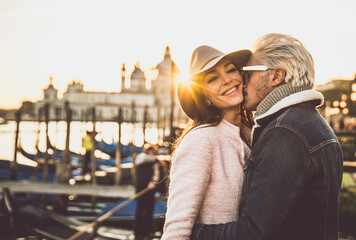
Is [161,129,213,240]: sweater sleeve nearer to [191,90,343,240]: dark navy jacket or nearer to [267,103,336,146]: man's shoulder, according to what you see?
[191,90,343,240]: dark navy jacket

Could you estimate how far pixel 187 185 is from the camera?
146 centimetres

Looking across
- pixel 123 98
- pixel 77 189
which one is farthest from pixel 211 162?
pixel 123 98

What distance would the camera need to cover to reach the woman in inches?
57.3

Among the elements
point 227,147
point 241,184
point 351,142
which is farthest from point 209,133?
point 351,142

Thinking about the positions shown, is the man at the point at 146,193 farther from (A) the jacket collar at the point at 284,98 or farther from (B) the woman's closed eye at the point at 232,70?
(A) the jacket collar at the point at 284,98

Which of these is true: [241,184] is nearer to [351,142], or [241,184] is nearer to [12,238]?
[12,238]

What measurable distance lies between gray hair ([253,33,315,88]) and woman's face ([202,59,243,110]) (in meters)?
0.28

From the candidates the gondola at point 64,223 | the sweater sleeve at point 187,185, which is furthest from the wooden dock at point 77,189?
the sweater sleeve at point 187,185

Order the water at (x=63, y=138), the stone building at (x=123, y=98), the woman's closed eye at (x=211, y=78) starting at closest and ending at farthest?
the woman's closed eye at (x=211, y=78) → the water at (x=63, y=138) → the stone building at (x=123, y=98)

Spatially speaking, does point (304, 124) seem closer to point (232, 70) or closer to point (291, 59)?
point (291, 59)

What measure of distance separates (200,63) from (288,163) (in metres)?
0.75

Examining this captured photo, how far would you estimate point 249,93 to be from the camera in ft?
5.37

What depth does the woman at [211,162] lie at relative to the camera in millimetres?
1455

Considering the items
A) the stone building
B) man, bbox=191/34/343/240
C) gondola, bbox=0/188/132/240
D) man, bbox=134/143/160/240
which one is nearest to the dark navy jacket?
man, bbox=191/34/343/240
